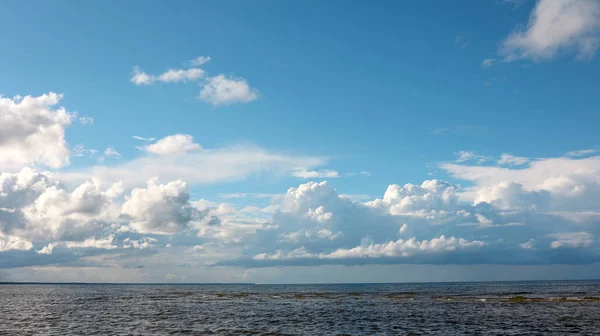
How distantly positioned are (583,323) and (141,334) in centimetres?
5697

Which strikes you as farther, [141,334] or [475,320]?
[475,320]

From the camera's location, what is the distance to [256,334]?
178 ft

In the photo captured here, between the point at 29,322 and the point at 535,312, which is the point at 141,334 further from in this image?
the point at 535,312

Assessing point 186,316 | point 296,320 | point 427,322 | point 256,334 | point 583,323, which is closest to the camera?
point 256,334

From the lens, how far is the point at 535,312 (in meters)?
78.1

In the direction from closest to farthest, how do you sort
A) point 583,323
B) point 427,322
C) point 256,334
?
point 256,334, point 583,323, point 427,322

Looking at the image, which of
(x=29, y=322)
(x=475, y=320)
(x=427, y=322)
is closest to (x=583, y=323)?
(x=475, y=320)

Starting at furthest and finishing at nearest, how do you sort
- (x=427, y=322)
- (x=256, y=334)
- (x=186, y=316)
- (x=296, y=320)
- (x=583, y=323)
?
(x=186, y=316), (x=296, y=320), (x=427, y=322), (x=583, y=323), (x=256, y=334)

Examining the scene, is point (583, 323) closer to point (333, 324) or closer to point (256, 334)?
point (333, 324)

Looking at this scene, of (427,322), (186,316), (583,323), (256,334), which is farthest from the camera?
(186,316)

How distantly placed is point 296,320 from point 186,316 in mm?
19853

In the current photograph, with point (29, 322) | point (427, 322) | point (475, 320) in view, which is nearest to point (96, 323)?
point (29, 322)

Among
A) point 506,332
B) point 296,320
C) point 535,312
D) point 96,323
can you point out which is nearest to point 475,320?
point 506,332

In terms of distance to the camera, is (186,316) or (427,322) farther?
(186,316)
